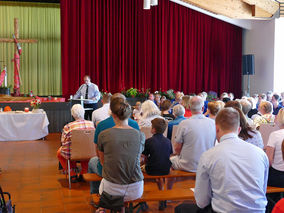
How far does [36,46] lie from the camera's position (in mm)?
14734

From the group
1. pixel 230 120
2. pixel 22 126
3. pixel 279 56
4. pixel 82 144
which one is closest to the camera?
pixel 230 120

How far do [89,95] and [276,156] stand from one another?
22.1 feet

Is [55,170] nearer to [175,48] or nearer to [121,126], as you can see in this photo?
[121,126]

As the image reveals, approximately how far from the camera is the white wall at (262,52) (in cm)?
1163

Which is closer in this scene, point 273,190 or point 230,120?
point 230,120

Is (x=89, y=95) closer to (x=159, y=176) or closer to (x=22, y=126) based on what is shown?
(x=22, y=126)

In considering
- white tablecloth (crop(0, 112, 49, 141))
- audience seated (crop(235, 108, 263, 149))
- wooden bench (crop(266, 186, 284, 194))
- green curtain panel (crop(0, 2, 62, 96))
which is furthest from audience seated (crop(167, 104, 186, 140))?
green curtain panel (crop(0, 2, 62, 96))

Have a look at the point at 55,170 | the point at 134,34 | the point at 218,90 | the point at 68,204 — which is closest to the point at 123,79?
the point at 134,34

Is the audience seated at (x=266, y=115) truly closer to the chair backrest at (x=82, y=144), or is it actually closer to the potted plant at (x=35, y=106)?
the chair backrest at (x=82, y=144)

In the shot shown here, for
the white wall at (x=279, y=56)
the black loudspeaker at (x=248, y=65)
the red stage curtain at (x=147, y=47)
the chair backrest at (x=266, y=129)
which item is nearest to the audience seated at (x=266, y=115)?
the chair backrest at (x=266, y=129)

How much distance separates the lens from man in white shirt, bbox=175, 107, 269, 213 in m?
2.28

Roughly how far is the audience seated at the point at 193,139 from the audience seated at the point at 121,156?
0.83 m

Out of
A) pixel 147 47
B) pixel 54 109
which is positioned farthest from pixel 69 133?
pixel 147 47

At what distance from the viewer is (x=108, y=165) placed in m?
3.11
